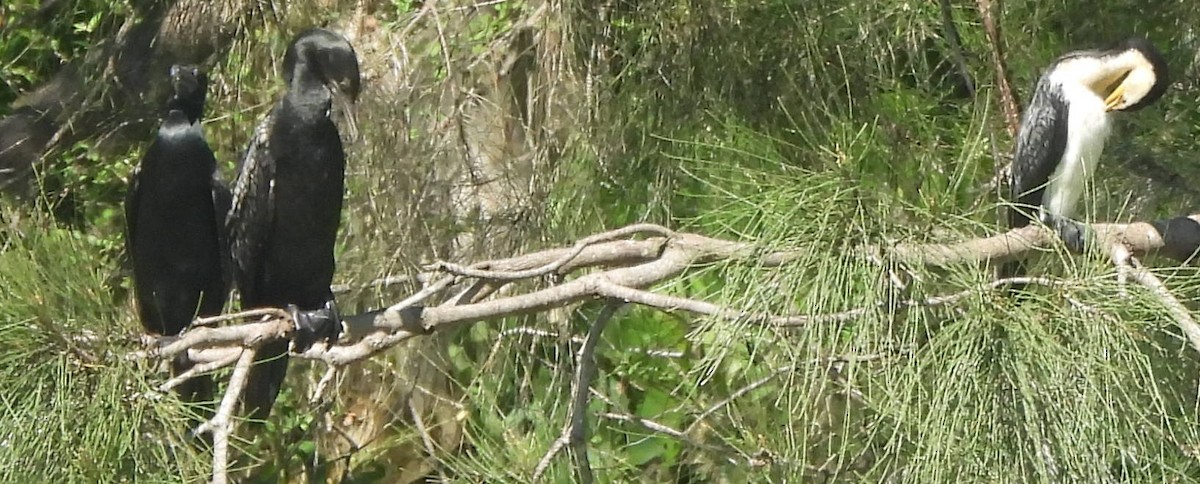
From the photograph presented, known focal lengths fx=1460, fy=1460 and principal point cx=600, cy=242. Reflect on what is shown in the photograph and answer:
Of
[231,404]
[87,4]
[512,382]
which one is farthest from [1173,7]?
[87,4]

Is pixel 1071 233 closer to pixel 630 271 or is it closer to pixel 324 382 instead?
pixel 630 271

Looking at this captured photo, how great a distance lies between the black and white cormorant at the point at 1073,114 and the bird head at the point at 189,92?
105 centimetres

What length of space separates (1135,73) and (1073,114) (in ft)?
0.60

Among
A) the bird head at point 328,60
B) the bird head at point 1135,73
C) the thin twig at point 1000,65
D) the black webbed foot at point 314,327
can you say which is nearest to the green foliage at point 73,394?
the black webbed foot at point 314,327

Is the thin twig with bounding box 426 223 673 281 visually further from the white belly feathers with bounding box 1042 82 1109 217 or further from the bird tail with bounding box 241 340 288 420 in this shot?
the white belly feathers with bounding box 1042 82 1109 217

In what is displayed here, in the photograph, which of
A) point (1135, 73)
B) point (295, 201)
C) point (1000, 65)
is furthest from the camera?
point (295, 201)

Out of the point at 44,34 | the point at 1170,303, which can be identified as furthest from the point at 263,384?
the point at 44,34

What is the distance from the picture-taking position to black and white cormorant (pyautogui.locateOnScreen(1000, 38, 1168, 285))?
1.63 meters

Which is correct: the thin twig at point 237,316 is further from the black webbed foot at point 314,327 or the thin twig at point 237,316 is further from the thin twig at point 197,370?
the black webbed foot at point 314,327

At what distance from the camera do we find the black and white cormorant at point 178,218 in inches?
75.1

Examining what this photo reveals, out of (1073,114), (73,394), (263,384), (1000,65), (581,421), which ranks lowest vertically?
(263,384)

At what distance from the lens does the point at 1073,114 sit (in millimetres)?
1806

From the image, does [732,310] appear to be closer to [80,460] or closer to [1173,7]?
[80,460]

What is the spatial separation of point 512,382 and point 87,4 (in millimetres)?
1137
